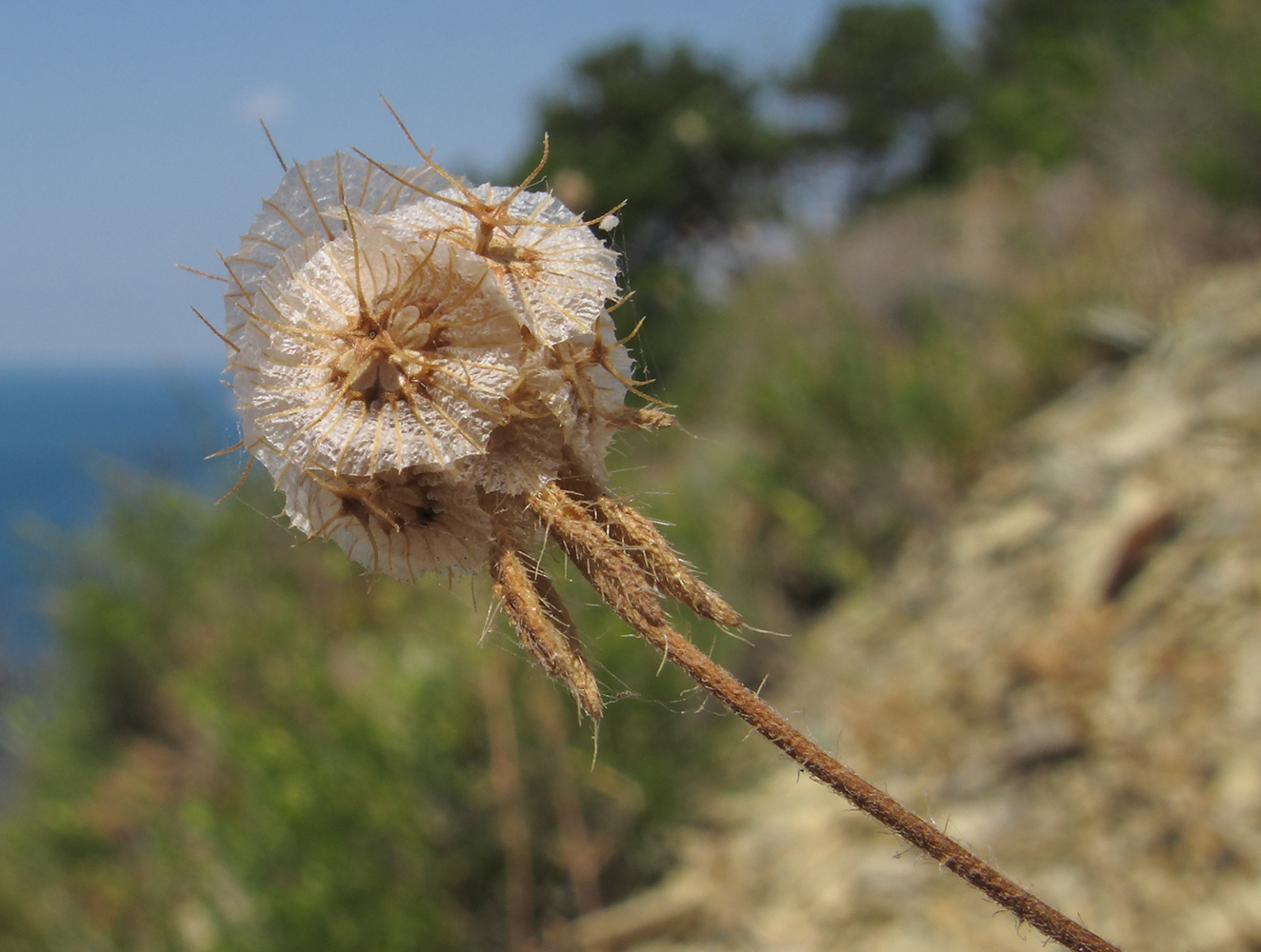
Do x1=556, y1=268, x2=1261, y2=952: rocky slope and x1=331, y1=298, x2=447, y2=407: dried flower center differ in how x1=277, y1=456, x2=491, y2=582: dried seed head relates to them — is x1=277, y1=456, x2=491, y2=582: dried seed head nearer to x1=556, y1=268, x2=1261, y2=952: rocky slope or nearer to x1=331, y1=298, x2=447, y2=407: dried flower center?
x1=331, y1=298, x2=447, y2=407: dried flower center

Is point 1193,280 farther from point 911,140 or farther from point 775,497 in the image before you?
point 911,140

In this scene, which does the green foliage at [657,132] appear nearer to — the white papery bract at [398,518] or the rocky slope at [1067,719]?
the rocky slope at [1067,719]

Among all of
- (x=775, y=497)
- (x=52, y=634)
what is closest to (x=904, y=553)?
(x=775, y=497)

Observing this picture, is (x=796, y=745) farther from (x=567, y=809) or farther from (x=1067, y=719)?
(x=567, y=809)

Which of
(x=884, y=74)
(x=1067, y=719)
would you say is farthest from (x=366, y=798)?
(x=884, y=74)

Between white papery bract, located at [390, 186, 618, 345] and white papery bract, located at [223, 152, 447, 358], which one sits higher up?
white papery bract, located at [223, 152, 447, 358]

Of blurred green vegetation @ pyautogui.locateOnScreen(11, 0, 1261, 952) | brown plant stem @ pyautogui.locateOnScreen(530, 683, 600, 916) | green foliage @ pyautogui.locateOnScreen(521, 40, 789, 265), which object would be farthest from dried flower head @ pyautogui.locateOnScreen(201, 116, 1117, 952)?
green foliage @ pyautogui.locateOnScreen(521, 40, 789, 265)

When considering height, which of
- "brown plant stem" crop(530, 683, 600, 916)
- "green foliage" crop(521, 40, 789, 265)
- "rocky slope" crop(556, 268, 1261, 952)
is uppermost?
"green foliage" crop(521, 40, 789, 265)

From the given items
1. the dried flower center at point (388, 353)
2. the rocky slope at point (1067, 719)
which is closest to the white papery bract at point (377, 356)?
the dried flower center at point (388, 353)
